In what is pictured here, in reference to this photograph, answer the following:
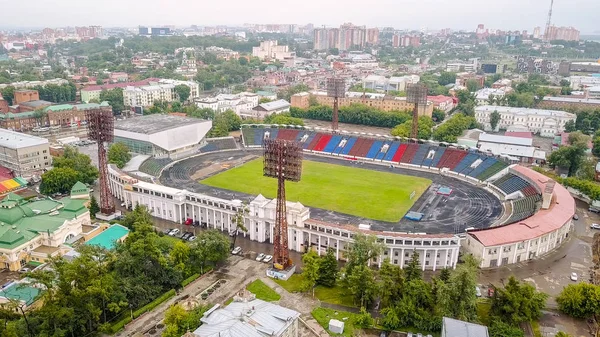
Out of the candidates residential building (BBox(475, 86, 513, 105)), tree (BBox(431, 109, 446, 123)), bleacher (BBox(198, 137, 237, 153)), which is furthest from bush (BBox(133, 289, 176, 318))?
residential building (BBox(475, 86, 513, 105))

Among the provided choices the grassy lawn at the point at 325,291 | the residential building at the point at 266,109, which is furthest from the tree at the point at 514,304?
the residential building at the point at 266,109

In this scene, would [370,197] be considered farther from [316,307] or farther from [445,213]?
[316,307]

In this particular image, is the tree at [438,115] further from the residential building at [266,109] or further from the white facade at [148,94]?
the white facade at [148,94]

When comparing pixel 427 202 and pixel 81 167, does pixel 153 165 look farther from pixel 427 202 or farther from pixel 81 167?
pixel 427 202

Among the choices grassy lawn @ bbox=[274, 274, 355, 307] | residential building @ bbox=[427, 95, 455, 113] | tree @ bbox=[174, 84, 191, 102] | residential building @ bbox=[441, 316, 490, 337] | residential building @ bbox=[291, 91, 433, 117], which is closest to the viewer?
residential building @ bbox=[441, 316, 490, 337]

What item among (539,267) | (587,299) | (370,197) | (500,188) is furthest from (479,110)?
(587,299)

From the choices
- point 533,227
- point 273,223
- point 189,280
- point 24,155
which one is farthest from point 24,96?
→ point 533,227

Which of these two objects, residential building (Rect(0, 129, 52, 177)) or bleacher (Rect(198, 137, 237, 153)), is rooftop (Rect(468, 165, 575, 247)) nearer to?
bleacher (Rect(198, 137, 237, 153))
